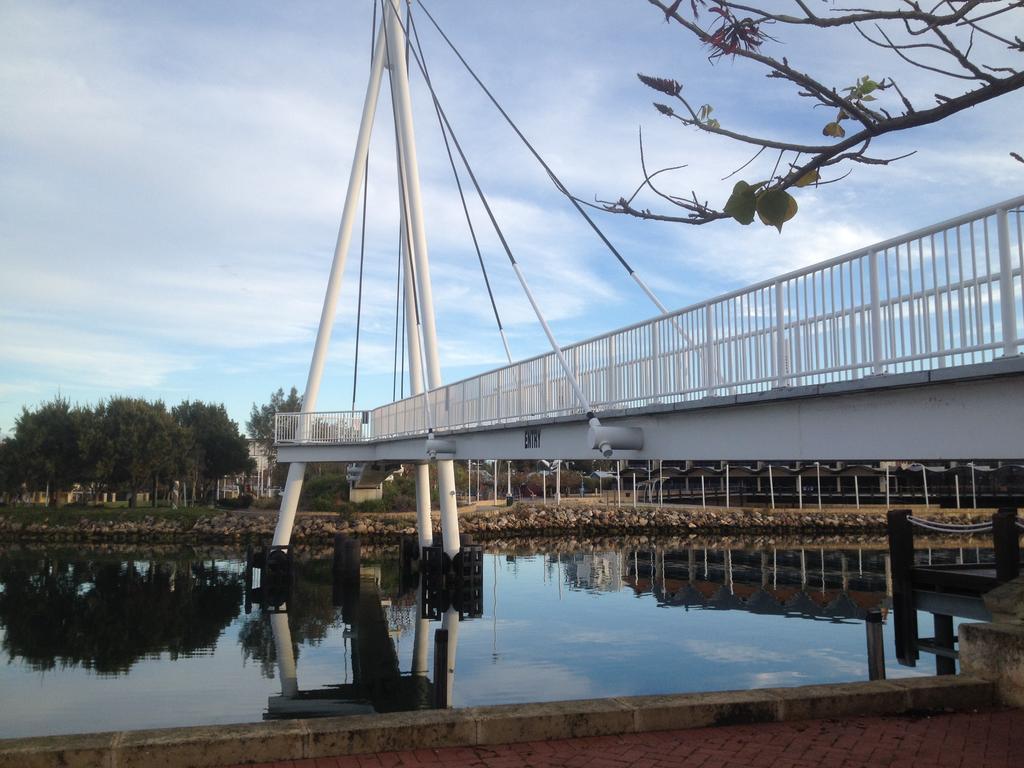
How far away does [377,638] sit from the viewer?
22.1 meters

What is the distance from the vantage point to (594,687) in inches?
651

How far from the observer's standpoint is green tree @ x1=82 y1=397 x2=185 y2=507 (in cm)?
5431

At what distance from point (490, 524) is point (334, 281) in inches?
998

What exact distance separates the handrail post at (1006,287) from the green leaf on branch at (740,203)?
4.36 meters

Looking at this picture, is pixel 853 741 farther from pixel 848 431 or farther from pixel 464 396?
pixel 464 396

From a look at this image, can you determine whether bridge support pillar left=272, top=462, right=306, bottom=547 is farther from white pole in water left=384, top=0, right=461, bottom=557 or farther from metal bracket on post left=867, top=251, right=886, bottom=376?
metal bracket on post left=867, top=251, right=886, bottom=376

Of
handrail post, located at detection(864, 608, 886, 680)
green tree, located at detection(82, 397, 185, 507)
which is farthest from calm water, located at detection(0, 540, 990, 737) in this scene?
green tree, located at detection(82, 397, 185, 507)

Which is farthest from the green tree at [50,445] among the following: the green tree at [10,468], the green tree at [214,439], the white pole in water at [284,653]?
the white pole in water at [284,653]

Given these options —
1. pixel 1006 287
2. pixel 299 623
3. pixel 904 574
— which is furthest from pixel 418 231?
pixel 1006 287

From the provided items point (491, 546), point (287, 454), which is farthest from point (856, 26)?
point (491, 546)

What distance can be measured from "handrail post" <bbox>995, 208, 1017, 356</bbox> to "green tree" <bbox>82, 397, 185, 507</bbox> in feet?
180

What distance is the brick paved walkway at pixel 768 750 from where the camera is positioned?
220 inches

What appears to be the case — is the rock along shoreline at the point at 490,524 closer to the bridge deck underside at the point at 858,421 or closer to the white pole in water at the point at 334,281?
the white pole in water at the point at 334,281

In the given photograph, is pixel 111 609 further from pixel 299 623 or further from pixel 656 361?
pixel 656 361
